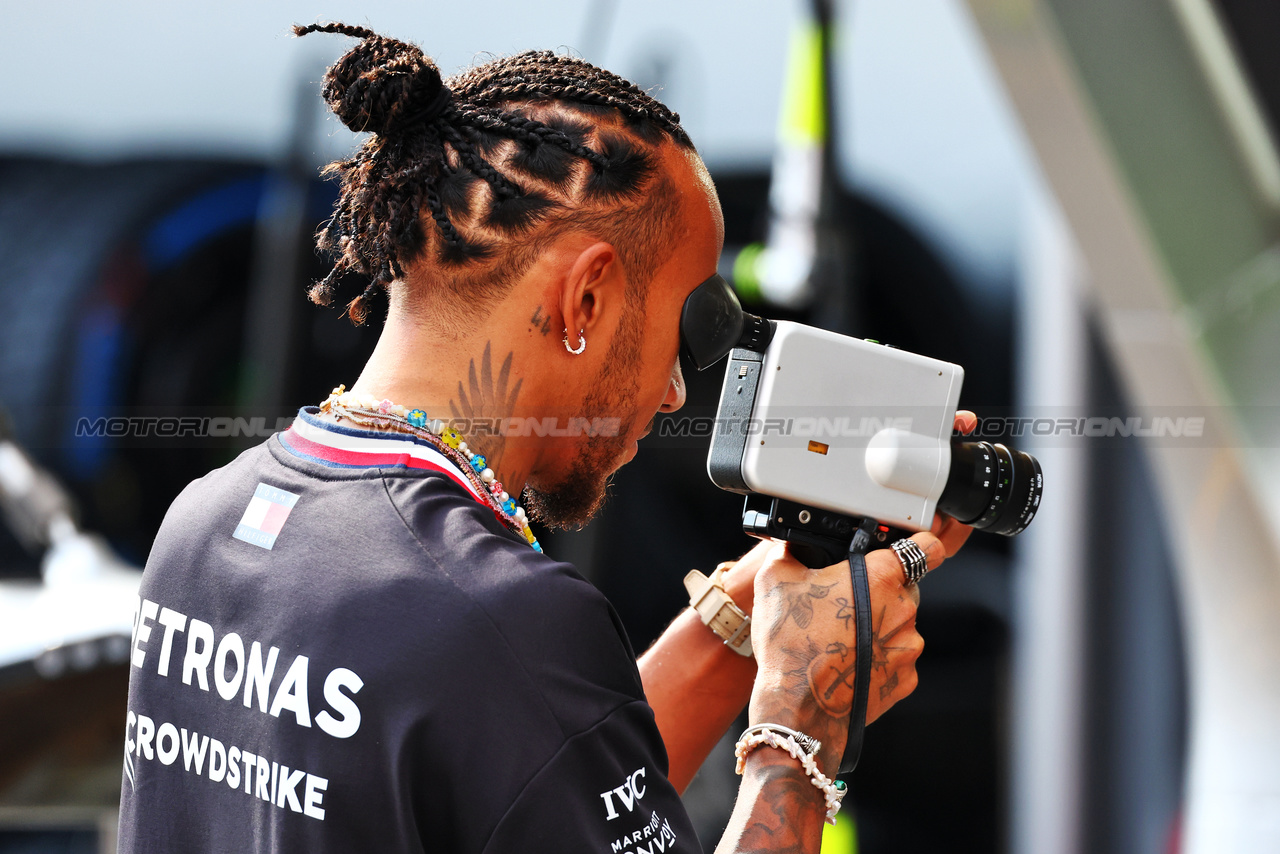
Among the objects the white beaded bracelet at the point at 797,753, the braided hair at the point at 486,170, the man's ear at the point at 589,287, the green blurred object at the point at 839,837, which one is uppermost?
the braided hair at the point at 486,170

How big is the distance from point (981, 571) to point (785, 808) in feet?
7.42

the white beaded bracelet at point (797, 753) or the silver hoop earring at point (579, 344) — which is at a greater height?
the silver hoop earring at point (579, 344)

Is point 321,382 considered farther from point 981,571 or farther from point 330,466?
point 330,466

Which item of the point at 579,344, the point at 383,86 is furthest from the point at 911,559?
the point at 383,86

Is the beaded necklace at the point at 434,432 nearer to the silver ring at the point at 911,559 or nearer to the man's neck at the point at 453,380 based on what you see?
the man's neck at the point at 453,380

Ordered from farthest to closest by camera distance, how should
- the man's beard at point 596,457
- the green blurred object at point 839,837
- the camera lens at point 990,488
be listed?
the green blurred object at point 839,837 < the camera lens at point 990,488 < the man's beard at point 596,457

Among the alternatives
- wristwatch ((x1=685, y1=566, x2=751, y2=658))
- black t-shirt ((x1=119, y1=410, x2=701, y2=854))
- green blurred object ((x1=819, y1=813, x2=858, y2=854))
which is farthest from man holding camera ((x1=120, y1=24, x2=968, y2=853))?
green blurred object ((x1=819, y1=813, x2=858, y2=854))

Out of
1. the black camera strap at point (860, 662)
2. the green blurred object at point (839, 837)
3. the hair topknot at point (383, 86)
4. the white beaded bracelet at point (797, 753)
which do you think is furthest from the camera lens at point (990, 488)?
the green blurred object at point (839, 837)

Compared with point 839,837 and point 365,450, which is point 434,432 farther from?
point 839,837

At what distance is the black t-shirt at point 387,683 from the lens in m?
0.64

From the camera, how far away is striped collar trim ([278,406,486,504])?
734 millimetres

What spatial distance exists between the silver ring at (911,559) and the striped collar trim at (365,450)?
0.38m

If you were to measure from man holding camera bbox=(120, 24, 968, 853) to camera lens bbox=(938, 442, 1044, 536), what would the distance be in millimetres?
42

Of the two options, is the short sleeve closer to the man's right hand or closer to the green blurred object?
the man's right hand
